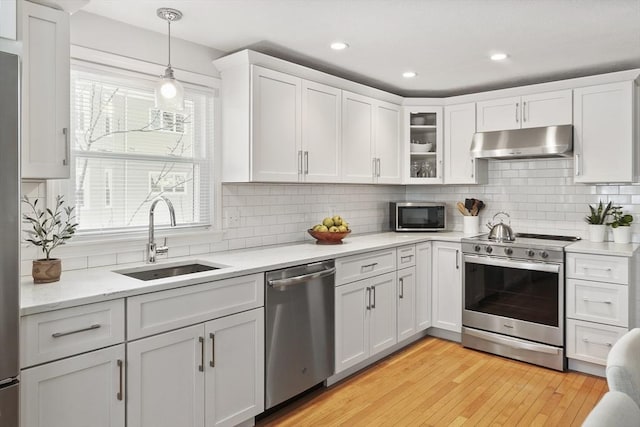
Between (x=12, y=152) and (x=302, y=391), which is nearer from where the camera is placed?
(x=12, y=152)

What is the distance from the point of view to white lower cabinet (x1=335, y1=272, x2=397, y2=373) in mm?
3271

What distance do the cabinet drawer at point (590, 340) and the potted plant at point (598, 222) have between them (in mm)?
821

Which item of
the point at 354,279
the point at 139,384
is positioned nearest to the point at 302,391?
the point at 354,279

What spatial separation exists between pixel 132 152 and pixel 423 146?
2.86 m

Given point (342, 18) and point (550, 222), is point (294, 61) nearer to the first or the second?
point (342, 18)

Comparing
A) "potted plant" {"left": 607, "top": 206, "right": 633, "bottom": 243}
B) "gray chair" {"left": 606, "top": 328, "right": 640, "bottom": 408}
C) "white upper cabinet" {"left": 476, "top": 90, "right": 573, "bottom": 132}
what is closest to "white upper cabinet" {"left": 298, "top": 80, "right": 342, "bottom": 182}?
"white upper cabinet" {"left": 476, "top": 90, "right": 573, "bottom": 132}

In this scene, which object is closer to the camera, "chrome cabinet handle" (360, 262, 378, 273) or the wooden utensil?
"chrome cabinet handle" (360, 262, 378, 273)

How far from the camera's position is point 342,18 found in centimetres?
272

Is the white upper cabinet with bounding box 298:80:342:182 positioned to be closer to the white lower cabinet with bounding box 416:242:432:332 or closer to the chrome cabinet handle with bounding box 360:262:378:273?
the chrome cabinet handle with bounding box 360:262:378:273

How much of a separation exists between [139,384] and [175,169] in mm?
1453

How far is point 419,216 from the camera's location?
4668 mm

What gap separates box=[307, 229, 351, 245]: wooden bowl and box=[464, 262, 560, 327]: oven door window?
122cm

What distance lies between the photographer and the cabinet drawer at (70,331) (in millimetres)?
1783

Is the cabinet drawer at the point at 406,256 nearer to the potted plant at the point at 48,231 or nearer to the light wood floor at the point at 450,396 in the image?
the light wood floor at the point at 450,396
